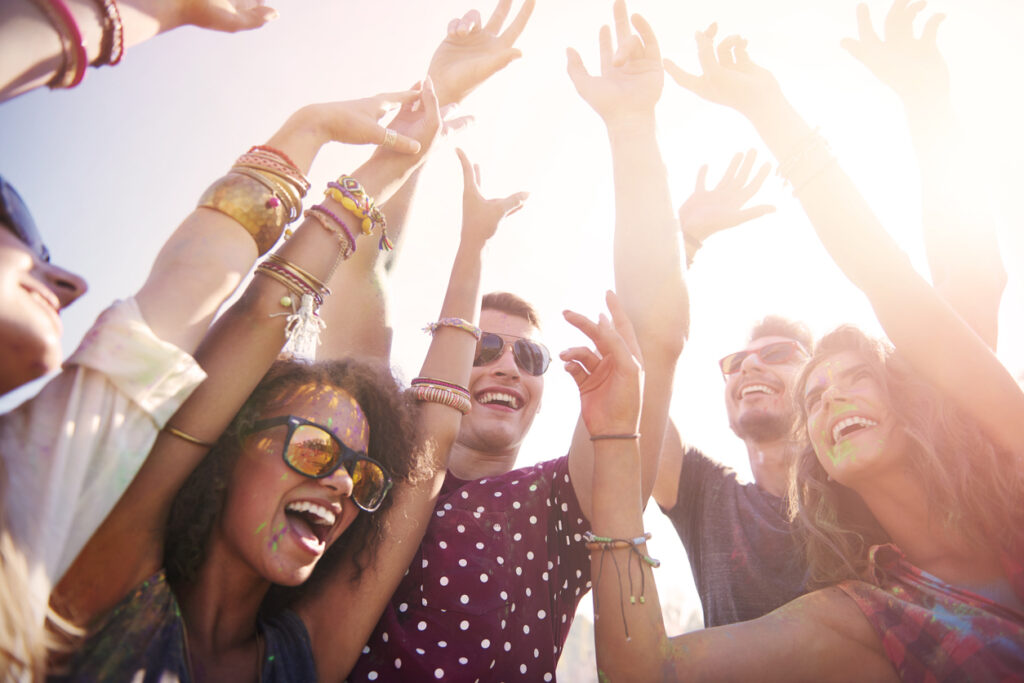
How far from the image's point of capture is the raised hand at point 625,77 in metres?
3.28

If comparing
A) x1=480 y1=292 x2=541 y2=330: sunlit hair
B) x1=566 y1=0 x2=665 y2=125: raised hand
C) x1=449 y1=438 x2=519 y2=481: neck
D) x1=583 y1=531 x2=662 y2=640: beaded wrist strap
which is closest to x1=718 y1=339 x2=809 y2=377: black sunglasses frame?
x1=480 y1=292 x2=541 y2=330: sunlit hair

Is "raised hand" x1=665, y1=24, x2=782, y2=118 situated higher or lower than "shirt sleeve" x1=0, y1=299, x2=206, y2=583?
higher

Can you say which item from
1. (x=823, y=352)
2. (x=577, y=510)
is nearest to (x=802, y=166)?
(x=823, y=352)

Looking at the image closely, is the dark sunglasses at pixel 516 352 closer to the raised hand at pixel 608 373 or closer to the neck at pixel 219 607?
the raised hand at pixel 608 373

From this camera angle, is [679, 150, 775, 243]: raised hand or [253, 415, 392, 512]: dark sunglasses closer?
[253, 415, 392, 512]: dark sunglasses

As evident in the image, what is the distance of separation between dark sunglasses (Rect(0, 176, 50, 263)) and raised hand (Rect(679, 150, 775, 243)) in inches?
139

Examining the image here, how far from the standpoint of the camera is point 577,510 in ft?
9.68

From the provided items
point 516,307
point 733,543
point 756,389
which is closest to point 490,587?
point 733,543

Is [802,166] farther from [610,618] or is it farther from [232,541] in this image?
[232,541]

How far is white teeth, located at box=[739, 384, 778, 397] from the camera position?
4785 millimetres

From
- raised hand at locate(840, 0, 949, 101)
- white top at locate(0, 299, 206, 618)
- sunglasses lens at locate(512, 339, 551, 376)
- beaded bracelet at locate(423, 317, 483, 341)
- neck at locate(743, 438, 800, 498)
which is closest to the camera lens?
white top at locate(0, 299, 206, 618)

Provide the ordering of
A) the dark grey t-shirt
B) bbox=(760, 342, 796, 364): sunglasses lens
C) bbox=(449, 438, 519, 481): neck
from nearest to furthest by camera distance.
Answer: the dark grey t-shirt < bbox=(449, 438, 519, 481): neck < bbox=(760, 342, 796, 364): sunglasses lens

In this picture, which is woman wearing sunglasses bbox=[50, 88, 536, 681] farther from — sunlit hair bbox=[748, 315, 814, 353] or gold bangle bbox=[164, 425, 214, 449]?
sunlit hair bbox=[748, 315, 814, 353]

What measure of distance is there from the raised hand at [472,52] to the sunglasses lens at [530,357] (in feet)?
4.75
